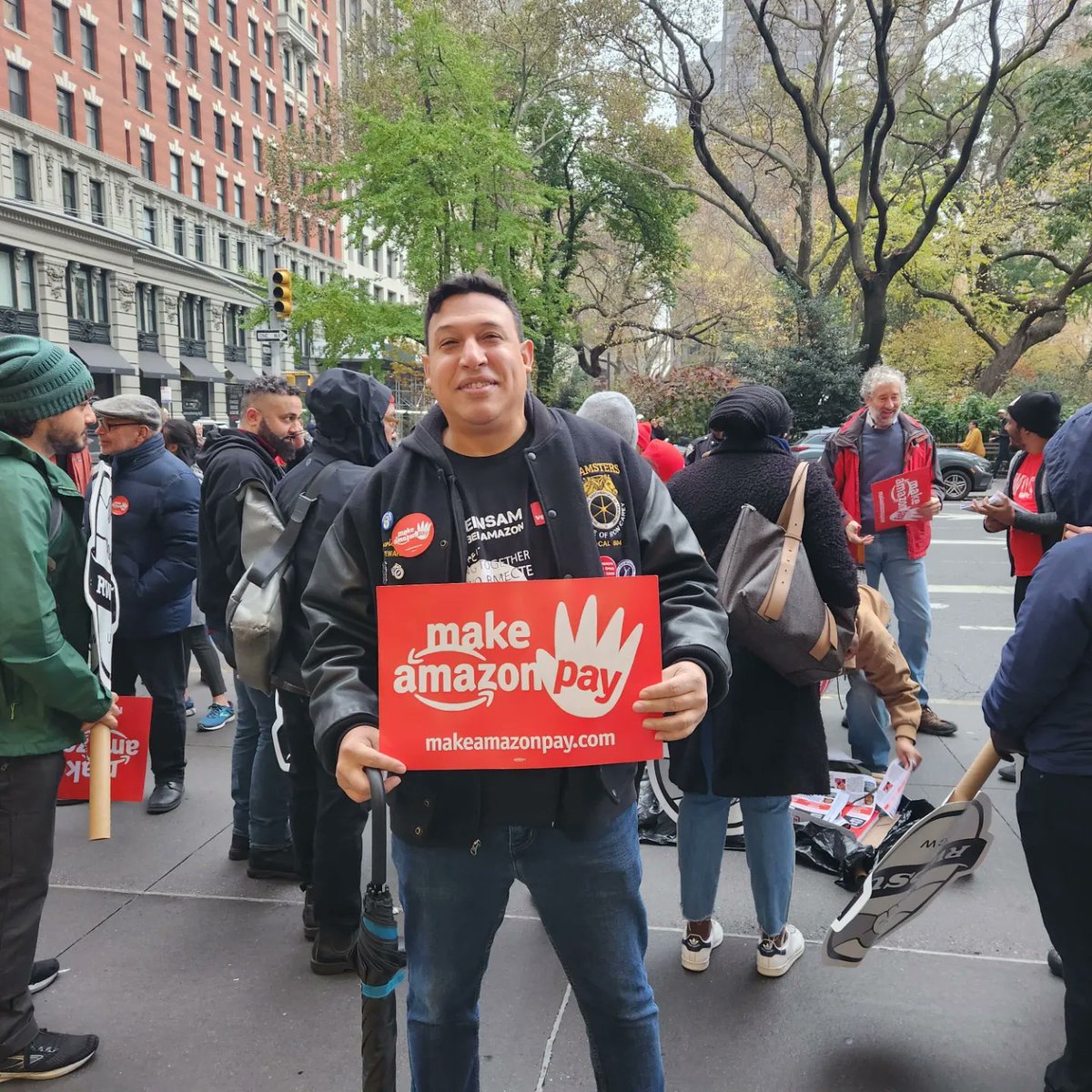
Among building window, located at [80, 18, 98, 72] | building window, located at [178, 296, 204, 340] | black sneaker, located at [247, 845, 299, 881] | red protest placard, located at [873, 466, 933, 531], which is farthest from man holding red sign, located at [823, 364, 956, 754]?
building window, located at [178, 296, 204, 340]

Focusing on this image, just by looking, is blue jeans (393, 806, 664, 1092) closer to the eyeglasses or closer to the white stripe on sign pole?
the eyeglasses

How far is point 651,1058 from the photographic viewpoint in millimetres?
2008

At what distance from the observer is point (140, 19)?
37.6 meters

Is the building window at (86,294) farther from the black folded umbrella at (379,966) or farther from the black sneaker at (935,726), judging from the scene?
the black folded umbrella at (379,966)

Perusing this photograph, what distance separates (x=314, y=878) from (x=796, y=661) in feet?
6.09

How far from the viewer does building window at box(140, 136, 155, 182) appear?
126 feet

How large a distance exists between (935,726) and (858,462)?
1683 millimetres

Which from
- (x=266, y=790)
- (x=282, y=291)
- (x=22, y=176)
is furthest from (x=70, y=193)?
(x=266, y=790)

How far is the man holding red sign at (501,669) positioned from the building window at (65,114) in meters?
38.9

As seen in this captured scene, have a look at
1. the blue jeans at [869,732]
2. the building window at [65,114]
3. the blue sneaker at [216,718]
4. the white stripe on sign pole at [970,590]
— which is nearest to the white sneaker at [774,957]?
the blue jeans at [869,732]

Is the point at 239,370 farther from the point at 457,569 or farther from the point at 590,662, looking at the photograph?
the point at 590,662

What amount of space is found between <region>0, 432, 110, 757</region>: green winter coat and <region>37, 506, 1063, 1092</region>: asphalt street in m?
1.04

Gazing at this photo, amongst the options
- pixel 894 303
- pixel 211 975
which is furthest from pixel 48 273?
pixel 211 975

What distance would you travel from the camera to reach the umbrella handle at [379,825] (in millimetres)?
1733
